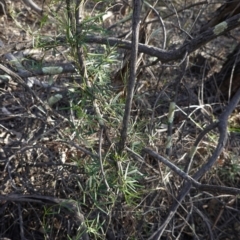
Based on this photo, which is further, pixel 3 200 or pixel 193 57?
pixel 193 57

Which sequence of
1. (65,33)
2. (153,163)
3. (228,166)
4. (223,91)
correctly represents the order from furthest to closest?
(223,91)
(228,166)
(153,163)
(65,33)

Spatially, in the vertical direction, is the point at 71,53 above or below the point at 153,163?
above

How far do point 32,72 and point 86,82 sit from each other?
455 millimetres

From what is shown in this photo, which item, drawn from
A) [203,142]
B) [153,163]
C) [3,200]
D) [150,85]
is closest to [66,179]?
[3,200]

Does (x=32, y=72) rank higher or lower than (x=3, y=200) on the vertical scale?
higher

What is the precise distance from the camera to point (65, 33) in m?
1.55

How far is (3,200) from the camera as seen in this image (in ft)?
7.00

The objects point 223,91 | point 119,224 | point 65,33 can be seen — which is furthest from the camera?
point 223,91

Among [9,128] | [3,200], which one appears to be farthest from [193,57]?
[3,200]

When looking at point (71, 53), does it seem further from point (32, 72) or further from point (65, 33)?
point (32, 72)

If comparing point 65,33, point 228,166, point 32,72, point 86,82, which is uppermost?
point 65,33

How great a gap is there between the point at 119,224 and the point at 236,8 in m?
1.44

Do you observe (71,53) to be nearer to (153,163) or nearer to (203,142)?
(153,163)

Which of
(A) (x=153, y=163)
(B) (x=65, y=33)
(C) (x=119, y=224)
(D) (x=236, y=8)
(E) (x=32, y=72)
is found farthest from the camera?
(D) (x=236, y=8)
